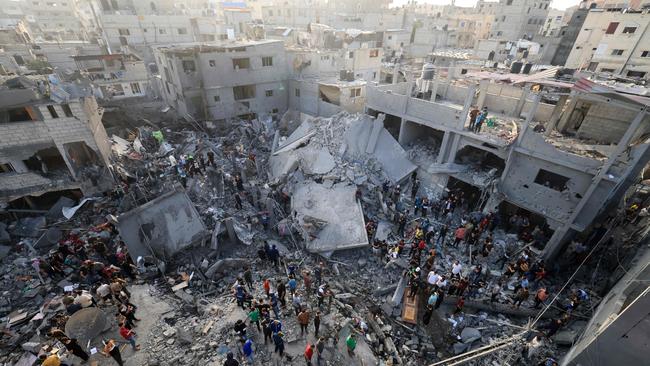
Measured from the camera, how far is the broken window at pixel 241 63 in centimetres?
2306

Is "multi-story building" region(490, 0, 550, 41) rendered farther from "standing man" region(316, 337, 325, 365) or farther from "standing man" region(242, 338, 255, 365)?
"standing man" region(242, 338, 255, 365)

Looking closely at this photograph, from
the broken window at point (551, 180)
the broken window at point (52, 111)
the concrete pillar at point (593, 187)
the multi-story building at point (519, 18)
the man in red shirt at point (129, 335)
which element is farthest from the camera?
the multi-story building at point (519, 18)

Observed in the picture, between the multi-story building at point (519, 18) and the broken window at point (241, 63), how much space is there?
43882 mm

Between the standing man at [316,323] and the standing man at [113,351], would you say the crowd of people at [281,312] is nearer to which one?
the standing man at [316,323]

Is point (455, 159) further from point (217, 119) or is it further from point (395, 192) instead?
point (217, 119)

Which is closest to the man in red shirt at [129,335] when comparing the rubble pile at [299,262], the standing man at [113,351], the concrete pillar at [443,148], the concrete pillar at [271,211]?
the rubble pile at [299,262]

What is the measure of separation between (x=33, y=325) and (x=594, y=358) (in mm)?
17295

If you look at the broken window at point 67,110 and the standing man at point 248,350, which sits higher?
the broken window at point 67,110

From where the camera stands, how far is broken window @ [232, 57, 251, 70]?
75.7 ft

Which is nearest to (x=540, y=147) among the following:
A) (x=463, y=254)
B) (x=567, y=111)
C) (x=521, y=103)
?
(x=567, y=111)

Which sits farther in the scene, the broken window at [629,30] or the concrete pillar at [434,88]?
the broken window at [629,30]

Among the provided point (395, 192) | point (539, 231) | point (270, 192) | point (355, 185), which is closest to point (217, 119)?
point (270, 192)

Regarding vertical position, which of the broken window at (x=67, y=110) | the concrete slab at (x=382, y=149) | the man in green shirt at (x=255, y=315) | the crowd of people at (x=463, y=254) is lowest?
the crowd of people at (x=463, y=254)

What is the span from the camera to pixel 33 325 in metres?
9.45
